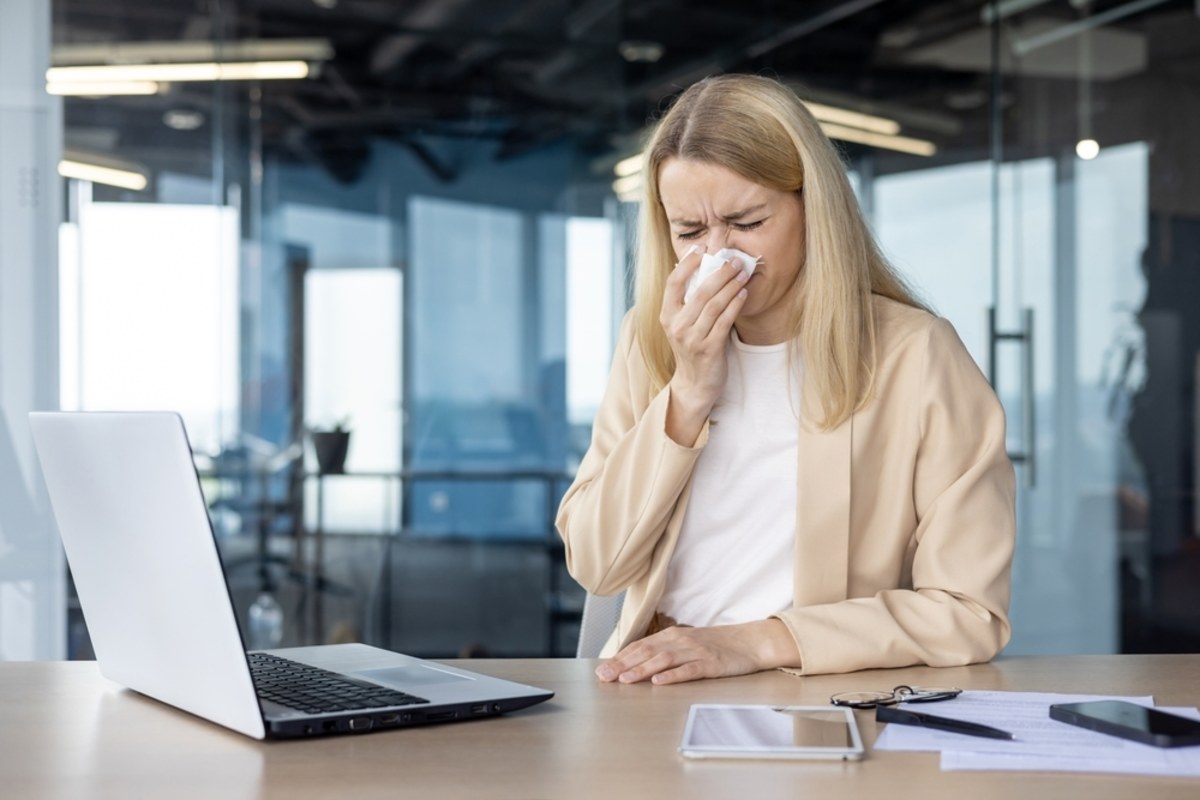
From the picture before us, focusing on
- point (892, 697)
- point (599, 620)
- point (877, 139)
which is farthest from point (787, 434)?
point (877, 139)

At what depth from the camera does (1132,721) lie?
3.87 feet

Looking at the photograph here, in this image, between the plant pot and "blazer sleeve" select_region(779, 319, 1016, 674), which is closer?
"blazer sleeve" select_region(779, 319, 1016, 674)

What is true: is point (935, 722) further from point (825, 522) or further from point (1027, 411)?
point (1027, 411)

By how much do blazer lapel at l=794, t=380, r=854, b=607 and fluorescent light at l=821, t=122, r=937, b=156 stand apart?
362 cm

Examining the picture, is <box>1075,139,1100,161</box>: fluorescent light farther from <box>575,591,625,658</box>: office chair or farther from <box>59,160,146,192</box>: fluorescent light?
<box>575,591,625,658</box>: office chair

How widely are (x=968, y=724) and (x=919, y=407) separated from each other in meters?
0.61

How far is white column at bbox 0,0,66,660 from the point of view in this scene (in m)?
3.39

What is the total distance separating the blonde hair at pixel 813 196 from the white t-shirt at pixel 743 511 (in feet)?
0.30

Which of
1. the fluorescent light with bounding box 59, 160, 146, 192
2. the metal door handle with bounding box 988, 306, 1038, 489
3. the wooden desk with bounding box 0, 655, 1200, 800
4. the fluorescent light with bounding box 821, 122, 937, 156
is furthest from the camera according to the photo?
the fluorescent light with bounding box 821, 122, 937, 156

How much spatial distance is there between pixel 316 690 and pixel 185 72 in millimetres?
3452

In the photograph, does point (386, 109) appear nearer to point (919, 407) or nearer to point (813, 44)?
point (813, 44)

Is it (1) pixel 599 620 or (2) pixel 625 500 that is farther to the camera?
(1) pixel 599 620

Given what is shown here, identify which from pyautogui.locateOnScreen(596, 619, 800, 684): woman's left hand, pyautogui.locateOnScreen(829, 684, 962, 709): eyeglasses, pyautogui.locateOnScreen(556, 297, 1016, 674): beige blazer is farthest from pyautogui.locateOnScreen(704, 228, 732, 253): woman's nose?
pyautogui.locateOnScreen(829, 684, 962, 709): eyeglasses

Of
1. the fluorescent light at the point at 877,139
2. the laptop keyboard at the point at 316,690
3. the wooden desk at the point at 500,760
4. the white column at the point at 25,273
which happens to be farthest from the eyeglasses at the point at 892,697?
the fluorescent light at the point at 877,139
